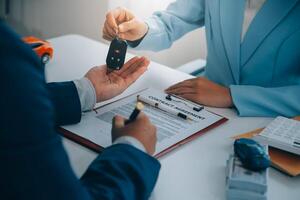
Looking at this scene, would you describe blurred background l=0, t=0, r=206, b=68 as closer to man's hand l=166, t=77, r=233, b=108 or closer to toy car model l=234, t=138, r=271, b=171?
man's hand l=166, t=77, r=233, b=108

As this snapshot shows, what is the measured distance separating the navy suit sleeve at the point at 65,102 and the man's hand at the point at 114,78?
0.07 metres

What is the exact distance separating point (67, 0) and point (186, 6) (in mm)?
832

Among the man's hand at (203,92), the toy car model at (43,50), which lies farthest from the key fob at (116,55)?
the toy car model at (43,50)

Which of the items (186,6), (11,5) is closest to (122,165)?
(186,6)

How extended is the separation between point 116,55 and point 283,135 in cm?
44

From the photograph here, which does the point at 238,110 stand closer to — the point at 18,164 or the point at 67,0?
the point at 18,164

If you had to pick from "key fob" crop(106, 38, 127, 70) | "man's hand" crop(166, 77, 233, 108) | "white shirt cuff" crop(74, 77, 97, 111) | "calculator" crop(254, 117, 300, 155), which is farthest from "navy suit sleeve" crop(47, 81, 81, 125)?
"calculator" crop(254, 117, 300, 155)

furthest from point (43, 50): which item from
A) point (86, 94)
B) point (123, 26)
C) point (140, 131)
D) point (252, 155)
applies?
point (252, 155)

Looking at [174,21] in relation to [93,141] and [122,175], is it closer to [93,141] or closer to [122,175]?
[93,141]

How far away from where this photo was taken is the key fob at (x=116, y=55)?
1066 millimetres

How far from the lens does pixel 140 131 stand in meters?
0.73

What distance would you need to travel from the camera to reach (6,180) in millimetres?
499

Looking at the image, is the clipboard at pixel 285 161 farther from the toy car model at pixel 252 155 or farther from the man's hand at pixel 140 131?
the man's hand at pixel 140 131

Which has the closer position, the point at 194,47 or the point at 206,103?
the point at 206,103
